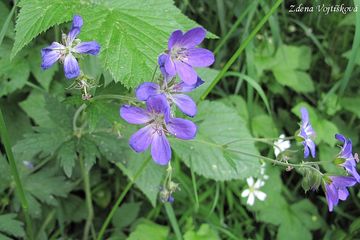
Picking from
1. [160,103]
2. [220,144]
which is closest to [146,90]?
[160,103]

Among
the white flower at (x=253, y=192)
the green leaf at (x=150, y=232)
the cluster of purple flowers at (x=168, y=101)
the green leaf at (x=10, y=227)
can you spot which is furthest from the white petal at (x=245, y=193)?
the cluster of purple flowers at (x=168, y=101)

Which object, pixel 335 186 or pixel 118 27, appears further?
pixel 118 27

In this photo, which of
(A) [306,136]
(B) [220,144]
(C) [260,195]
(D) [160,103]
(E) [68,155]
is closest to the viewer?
(D) [160,103]

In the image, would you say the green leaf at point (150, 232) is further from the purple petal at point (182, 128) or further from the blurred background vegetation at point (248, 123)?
the purple petal at point (182, 128)

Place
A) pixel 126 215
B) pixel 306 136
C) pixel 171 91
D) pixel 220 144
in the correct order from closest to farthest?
pixel 171 91 < pixel 306 136 < pixel 220 144 < pixel 126 215

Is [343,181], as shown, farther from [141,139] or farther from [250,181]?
[250,181]
